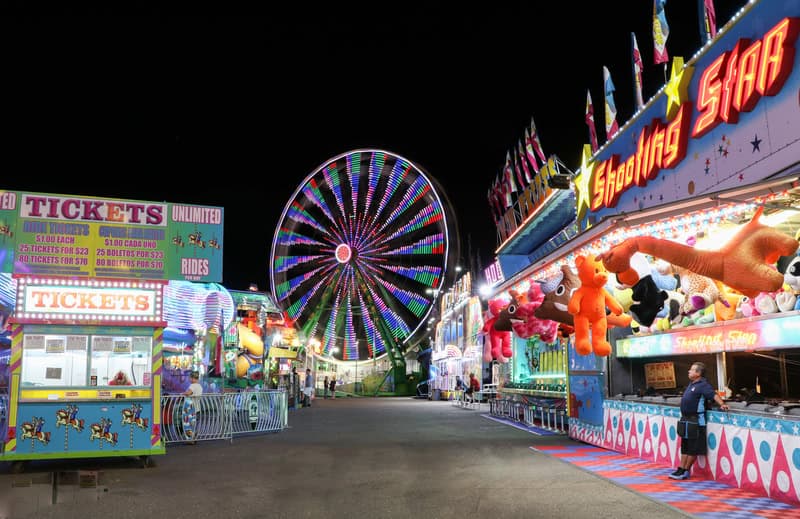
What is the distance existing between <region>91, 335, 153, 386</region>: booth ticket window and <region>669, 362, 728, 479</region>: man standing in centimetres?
766

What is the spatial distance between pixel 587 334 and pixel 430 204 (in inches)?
709

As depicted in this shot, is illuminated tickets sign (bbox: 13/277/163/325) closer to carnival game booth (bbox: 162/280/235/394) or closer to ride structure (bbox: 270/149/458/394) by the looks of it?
carnival game booth (bbox: 162/280/235/394)

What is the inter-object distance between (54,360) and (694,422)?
8.95 metres

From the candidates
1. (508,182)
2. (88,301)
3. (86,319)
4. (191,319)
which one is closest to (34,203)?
(88,301)

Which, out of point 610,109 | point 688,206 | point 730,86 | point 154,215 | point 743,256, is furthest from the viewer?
point 610,109

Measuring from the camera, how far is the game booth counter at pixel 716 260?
6.70m

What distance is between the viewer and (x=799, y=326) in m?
7.14

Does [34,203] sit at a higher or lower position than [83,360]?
higher

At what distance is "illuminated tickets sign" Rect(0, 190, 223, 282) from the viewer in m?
10.5

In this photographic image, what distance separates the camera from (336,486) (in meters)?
7.80

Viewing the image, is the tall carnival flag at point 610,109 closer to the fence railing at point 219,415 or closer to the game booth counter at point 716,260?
the game booth counter at point 716,260

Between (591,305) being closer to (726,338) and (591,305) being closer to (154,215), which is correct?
(726,338)

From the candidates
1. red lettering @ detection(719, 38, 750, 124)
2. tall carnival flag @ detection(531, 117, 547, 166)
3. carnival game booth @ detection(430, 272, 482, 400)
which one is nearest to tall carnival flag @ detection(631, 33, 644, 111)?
red lettering @ detection(719, 38, 750, 124)

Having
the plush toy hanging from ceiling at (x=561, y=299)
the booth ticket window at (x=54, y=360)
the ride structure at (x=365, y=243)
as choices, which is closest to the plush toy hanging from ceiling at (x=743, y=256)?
the plush toy hanging from ceiling at (x=561, y=299)
